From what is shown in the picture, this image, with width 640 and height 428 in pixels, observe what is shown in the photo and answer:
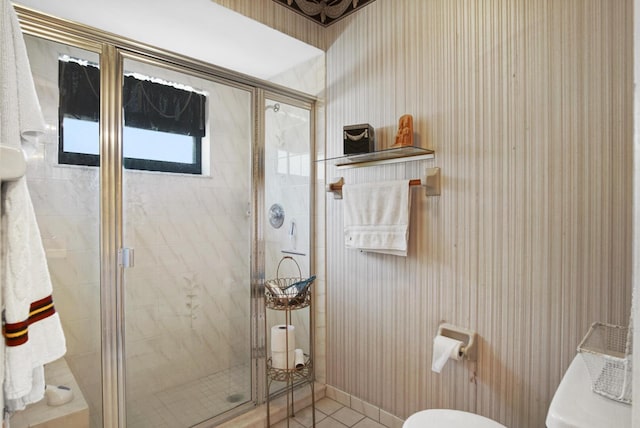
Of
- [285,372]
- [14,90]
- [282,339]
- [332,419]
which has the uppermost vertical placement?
[14,90]

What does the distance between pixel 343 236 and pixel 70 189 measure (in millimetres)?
1413

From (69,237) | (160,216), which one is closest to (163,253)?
(160,216)

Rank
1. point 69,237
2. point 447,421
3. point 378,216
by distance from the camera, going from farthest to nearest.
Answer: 1. point 378,216
2. point 69,237
3. point 447,421

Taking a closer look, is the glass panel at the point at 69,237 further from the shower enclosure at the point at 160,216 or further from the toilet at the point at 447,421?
the toilet at the point at 447,421

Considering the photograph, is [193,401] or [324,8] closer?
[193,401]

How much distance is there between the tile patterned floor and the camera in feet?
6.54

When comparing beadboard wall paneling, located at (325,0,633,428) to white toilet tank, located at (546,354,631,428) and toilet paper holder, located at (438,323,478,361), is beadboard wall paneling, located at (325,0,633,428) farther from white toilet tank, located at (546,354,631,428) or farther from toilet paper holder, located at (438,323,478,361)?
white toilet tank, located at (546,354,631,428)

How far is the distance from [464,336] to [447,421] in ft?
1.39

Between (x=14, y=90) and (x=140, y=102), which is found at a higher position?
(x=140, y=102)

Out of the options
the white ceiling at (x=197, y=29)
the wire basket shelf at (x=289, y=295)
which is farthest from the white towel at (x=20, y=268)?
the wire basket shelf at (x=289, y=295)

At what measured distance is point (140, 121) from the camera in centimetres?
176

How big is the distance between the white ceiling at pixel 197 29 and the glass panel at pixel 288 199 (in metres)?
0.38

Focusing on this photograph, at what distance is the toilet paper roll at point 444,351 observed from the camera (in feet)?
5.16

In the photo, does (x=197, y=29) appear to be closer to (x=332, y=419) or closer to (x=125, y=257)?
(x=125, y=257)
